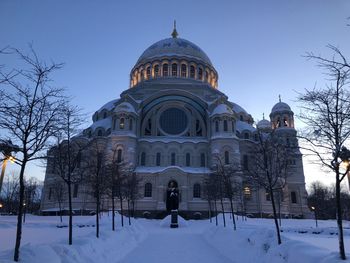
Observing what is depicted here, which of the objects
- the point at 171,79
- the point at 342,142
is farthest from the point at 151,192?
the point at 342,142

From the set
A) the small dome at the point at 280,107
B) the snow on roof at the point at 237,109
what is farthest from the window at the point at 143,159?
the small dome at the point at 280,107

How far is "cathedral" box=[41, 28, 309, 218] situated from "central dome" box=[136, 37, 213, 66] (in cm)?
685

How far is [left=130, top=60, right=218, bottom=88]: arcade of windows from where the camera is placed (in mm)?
69125

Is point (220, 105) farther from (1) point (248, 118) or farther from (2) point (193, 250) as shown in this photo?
(2) point (193, 250)

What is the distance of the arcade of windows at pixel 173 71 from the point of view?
69.1m

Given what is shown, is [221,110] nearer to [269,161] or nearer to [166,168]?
[166,168]

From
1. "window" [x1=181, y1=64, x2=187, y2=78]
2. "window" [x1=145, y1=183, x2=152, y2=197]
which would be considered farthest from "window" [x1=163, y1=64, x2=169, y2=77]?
"window" [x1=145, y1=183, x2=152, y2=197]

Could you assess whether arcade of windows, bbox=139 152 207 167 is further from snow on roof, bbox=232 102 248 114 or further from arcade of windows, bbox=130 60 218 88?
snow on roof, bbox=232 102 248 114

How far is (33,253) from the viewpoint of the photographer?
28.7ft

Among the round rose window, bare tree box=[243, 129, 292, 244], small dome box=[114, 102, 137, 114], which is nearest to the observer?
bare tree box=[243, 129, 292, 244]

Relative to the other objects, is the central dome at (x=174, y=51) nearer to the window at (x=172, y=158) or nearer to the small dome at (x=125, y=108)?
the small dome at (x=125, y=108)

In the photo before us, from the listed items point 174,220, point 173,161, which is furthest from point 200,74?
point 174,220

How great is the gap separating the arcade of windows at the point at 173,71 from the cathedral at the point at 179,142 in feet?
7.90

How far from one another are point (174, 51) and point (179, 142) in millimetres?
26660
